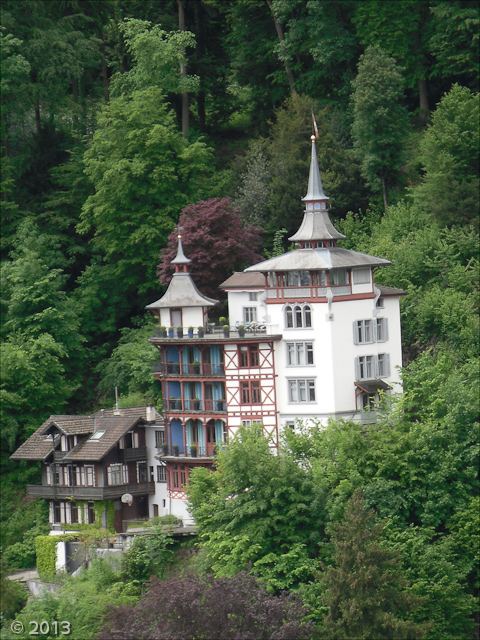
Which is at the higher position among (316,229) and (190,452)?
(316,229)

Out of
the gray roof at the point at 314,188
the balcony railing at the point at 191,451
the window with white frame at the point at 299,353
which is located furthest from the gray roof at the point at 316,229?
the balcony railing at the point at 191,451

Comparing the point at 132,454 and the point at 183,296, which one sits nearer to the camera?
the point at 183,296

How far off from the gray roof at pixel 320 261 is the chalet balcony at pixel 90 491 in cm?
1149

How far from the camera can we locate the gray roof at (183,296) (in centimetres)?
7631

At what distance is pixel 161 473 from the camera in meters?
78.3

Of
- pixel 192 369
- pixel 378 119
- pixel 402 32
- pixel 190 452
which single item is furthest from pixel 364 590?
pixel 402 32

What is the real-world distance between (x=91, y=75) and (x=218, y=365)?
3366cm

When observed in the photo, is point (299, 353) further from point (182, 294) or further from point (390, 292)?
point (182, 294)

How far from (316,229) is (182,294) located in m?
6.92

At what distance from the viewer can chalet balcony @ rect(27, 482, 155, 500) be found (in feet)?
253

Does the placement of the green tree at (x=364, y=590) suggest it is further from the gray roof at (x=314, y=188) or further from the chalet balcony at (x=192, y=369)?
the gray roof at (x=314, y=188)

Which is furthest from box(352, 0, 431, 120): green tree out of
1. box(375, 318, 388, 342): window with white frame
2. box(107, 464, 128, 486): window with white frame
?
box(107, 464, 128, 486): window with white frame

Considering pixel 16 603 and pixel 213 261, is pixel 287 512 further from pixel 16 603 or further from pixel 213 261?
pixel 213 261

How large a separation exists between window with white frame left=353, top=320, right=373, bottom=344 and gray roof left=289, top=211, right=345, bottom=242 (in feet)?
12.6
